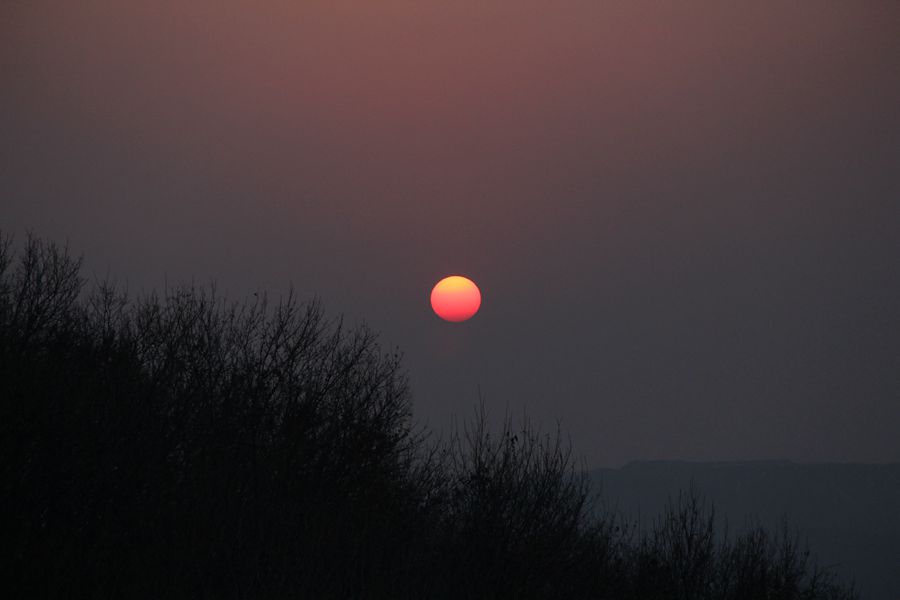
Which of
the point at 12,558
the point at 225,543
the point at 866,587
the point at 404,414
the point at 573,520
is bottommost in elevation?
the point at 12,558

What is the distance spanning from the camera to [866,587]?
196 m

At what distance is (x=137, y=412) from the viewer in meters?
20.7

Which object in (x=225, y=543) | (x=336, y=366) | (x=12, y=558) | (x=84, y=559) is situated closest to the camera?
(x=12, y=558)

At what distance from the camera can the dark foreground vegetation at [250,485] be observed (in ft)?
52.2

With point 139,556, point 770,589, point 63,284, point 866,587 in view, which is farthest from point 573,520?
point 866,587

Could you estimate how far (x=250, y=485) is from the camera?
22172 millimetres

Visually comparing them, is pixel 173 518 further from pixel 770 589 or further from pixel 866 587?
pixel 866 587

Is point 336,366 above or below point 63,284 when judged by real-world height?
below

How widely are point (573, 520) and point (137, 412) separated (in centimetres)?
1018

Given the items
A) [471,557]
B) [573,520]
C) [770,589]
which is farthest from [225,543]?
[770,589]

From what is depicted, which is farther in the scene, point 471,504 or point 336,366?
point 336,366

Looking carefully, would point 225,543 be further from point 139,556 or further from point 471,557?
point 471,557

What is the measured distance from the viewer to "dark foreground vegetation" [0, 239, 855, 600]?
1591cm

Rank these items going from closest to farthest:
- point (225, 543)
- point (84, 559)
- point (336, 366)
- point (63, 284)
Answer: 1. point (84, 559)
2. point (225, 543)
3. point (336, 366)
4. point (63, 284)
